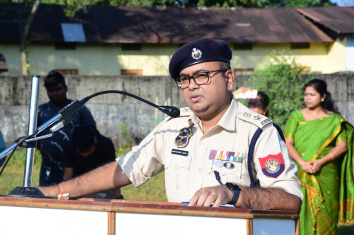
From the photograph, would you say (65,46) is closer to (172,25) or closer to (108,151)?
(172,25)

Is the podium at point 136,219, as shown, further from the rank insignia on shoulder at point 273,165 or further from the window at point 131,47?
the window at point 131,47

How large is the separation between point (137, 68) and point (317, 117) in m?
18.7

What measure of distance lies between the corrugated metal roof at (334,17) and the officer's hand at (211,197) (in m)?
23.2

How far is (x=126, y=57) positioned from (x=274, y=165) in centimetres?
2270

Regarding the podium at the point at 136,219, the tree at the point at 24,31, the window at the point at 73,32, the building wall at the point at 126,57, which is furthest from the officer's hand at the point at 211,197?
the building wall at the point at 126,57

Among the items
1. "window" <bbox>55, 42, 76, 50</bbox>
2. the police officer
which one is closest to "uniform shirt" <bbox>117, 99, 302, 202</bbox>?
the police officer

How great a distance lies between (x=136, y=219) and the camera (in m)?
1.89

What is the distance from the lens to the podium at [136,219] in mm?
1863

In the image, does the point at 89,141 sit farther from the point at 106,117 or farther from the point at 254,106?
the point at 106,117

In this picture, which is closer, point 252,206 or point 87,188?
point 252,206

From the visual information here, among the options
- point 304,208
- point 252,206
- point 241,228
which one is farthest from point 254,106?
point 241,228

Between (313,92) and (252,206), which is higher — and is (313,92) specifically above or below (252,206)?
above

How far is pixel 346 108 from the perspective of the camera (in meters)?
14.4

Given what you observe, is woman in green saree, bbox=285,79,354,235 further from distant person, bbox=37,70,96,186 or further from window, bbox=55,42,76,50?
window, bbox=55,42,76,50
